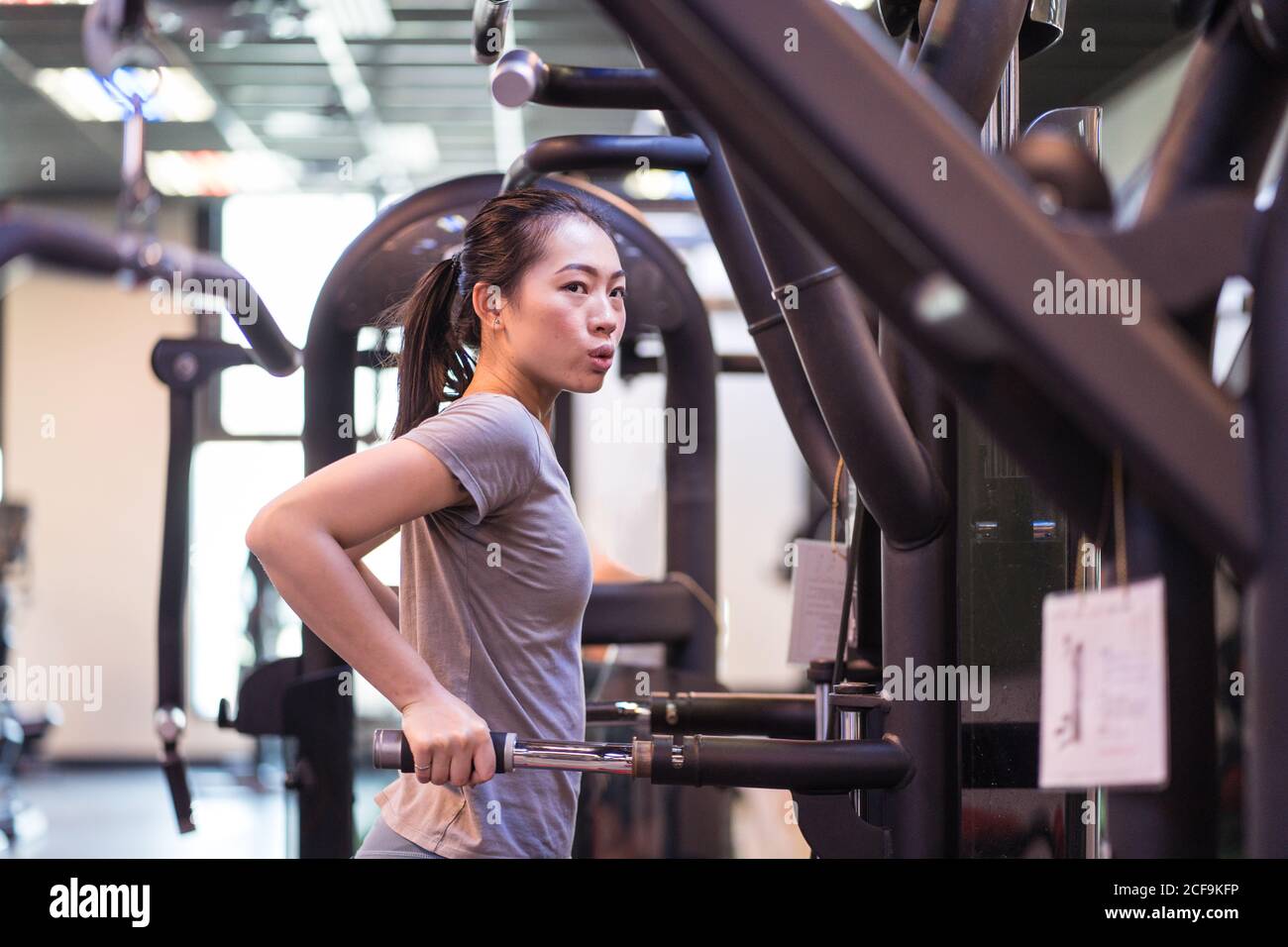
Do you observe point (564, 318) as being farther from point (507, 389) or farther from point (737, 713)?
point (737, 713)

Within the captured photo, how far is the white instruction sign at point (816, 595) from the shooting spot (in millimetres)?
1541

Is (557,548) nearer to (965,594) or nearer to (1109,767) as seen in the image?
(965,594)

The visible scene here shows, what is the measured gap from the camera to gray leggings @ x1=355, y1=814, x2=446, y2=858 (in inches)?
45.4

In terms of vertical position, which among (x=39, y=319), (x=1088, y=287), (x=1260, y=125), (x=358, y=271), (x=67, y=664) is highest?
(x=39, y=319)

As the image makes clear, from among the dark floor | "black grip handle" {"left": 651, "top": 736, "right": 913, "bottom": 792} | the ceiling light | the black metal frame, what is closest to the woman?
"black grip handle" {"left": 651, "top": 736, "right": 913, "bottom": 792}

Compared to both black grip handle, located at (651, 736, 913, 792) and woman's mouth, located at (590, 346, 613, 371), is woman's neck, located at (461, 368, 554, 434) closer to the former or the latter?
woman's mouth, located at (590, 346, 613, 371)

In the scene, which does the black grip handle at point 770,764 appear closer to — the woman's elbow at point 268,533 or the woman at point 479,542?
the woman at point 479,542

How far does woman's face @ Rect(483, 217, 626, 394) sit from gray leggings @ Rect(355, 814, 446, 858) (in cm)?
49

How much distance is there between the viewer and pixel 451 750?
956 mm

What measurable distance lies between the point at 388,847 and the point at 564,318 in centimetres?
56

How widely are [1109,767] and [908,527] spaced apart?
1.91ft

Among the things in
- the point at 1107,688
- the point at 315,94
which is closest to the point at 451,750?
the point at 1107,688
